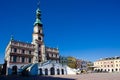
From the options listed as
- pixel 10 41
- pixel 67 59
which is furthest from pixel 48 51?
pixel 67 59

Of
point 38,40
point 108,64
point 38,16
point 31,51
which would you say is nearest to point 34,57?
point 31,51

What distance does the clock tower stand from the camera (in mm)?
72488

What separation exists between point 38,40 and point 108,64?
5954 cm

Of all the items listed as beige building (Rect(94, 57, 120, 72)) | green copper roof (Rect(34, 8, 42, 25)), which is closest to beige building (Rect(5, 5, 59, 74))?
green copper roof (Rect(34, 8, 42, 25))

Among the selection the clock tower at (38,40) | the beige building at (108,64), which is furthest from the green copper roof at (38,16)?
the beige building at (108,64)

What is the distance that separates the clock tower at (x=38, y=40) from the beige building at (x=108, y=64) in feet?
162

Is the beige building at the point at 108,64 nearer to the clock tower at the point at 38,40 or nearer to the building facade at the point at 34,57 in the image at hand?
the building facade at the point at 34,57

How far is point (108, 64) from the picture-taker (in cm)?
11494

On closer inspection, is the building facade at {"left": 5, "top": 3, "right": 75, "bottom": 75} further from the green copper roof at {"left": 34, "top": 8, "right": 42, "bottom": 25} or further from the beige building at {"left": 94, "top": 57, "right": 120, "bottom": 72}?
the beige building at {"left": 94, "top": 57, "right": 120, "bottom": 72}

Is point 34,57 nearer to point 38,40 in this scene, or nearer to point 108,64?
point 38,40

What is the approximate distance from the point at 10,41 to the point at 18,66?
9.73 m

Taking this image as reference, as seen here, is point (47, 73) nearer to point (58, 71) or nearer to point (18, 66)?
point (58, 71)

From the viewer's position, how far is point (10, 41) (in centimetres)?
6562

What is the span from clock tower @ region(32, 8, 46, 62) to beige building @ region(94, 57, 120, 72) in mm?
49241
